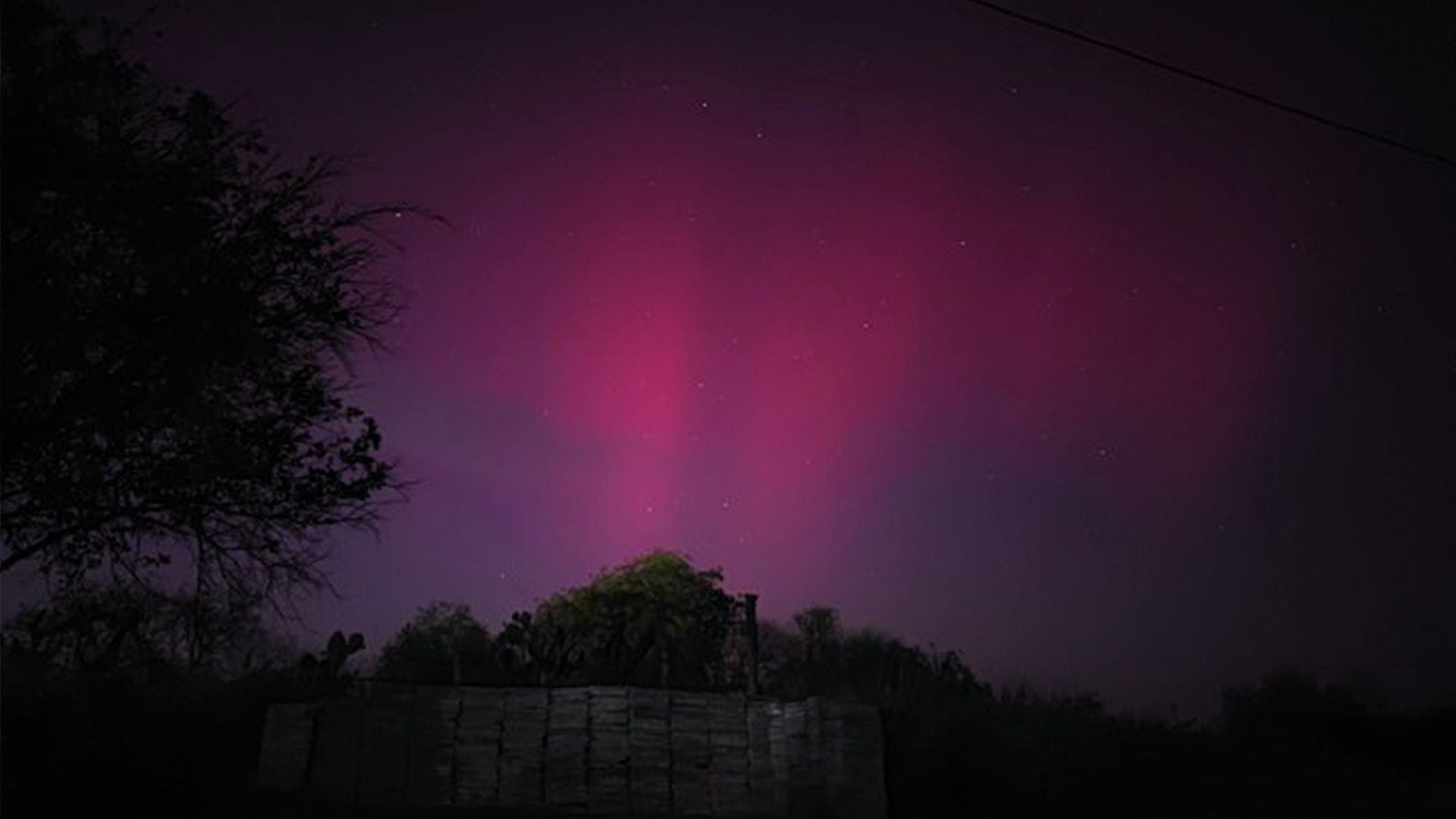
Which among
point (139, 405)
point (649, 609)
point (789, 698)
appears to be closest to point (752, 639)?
point (789, 698)

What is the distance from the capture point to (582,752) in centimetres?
1998

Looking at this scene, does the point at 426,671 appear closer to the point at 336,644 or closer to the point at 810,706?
the point at 336,644

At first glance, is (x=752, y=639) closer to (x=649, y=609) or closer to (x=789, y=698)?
(x=789, y=698)

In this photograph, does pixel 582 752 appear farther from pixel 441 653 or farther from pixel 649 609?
pixel 649 609

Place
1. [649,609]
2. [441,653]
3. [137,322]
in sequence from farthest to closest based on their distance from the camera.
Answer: [649,609] → [441,653] → [137,322]

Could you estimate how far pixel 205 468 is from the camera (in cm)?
1634

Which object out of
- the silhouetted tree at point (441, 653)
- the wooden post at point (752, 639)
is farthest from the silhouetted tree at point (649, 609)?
the wooden post at point (752, 639)

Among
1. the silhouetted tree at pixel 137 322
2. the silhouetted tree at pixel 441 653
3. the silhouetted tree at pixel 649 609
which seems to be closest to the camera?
the silhouetted tree at pixel 137 322

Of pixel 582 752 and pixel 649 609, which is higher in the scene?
pixel 649 609

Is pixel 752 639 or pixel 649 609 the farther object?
pixel 649 609

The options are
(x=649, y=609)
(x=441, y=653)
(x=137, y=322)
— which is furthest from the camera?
(x=649, y=609)

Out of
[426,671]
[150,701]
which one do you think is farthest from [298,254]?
[426,671]

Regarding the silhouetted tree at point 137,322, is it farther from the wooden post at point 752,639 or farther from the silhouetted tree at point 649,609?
the silhouetted tree at point 649,609

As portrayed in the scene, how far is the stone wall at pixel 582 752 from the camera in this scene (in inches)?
756
